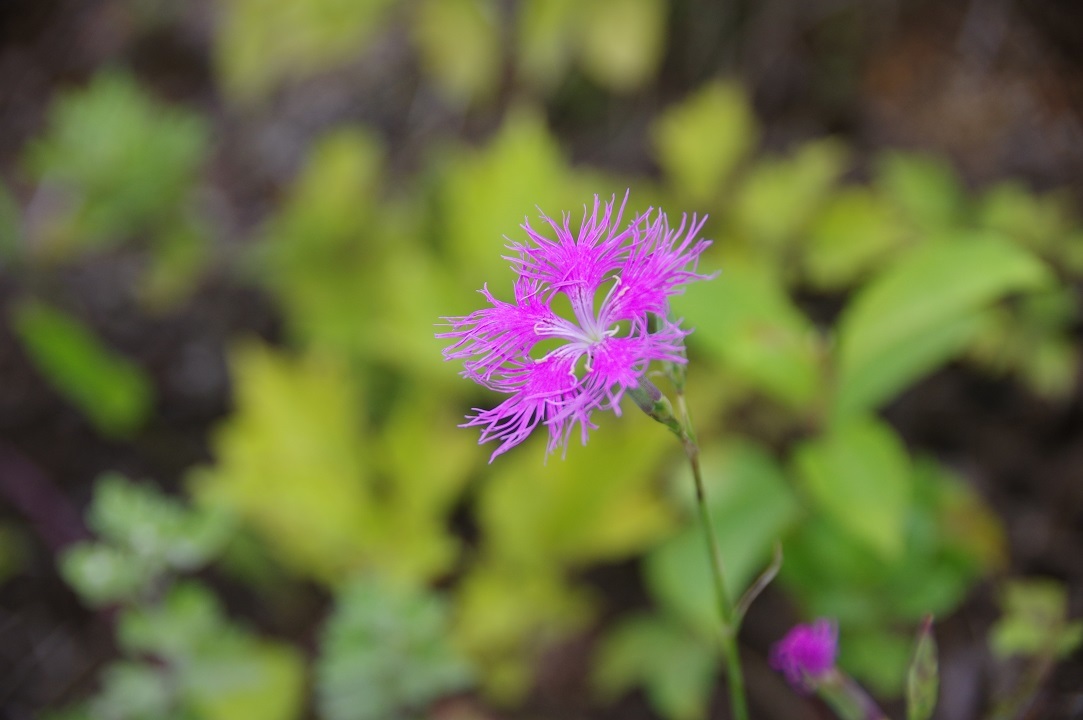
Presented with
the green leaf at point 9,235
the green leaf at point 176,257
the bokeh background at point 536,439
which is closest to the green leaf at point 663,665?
the bokeh background at point 536,439

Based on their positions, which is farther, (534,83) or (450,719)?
(534,83)

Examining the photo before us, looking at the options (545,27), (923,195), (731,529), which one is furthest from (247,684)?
(923,195)

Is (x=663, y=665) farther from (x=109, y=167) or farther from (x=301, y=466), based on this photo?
(x=109, y=167)

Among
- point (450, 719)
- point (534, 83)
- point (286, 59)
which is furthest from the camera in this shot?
point (534, 83)

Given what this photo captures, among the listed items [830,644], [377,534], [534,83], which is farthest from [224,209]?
[830,644]

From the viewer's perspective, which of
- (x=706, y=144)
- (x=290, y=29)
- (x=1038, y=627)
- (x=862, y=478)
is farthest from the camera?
(x=290, y=29)

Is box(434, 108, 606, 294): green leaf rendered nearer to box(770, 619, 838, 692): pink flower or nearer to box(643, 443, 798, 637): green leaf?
box(643, 443, 798, 637): green leaf

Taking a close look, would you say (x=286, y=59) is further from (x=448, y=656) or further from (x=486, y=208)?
(x=448, y=656)
